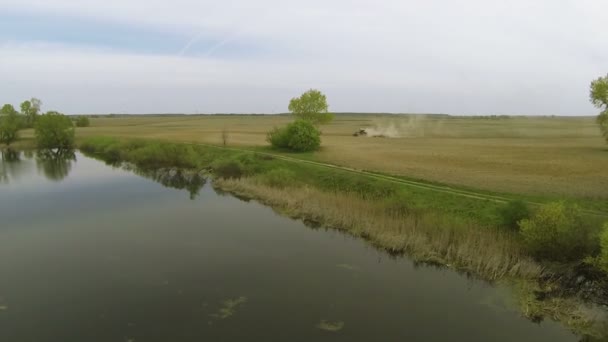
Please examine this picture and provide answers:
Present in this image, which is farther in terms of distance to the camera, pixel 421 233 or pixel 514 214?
pixel 421 233

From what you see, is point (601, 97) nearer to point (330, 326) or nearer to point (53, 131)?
point (330, 326)

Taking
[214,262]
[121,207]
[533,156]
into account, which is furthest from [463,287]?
[533,156]

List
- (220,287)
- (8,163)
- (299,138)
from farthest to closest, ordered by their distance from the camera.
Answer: (8,163) < (299,138) < (220,287)

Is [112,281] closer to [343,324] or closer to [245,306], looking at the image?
[245,306]

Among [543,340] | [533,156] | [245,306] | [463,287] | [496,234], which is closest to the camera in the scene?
[543,340]

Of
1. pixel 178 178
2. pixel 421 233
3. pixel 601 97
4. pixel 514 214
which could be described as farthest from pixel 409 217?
pixel 601 97

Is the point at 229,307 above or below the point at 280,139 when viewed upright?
below

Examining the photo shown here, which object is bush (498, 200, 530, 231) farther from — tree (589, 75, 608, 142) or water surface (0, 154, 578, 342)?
tree (589, 75, 608, 142)
